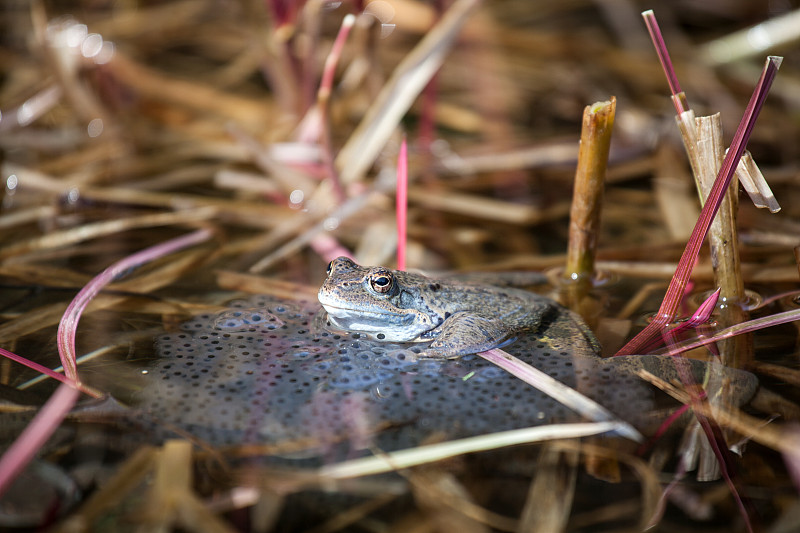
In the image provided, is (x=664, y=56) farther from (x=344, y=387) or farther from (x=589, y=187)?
(x=344, y=387)

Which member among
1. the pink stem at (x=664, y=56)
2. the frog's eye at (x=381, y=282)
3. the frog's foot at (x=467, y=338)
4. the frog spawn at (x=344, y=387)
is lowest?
the frog spawn at (x=344, y=387)

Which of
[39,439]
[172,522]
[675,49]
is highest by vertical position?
[675,49]

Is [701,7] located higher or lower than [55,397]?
higher

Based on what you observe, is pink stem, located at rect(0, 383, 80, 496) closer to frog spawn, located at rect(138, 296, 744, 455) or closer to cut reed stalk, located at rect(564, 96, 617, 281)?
frog spawn, located at rect(138, 296, 744, 455)

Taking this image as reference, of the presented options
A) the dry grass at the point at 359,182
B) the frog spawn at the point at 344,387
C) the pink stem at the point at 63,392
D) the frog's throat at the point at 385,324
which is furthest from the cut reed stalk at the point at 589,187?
the pink stem at the point at 63,392

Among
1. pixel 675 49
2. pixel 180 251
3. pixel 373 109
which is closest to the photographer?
A: pixel 180 251

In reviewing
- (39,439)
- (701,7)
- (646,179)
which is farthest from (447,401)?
(701,7)

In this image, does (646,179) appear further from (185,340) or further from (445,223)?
(185,340)

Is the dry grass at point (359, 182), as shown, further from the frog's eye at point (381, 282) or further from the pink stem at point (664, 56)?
the pink stem at point (664, 56)
